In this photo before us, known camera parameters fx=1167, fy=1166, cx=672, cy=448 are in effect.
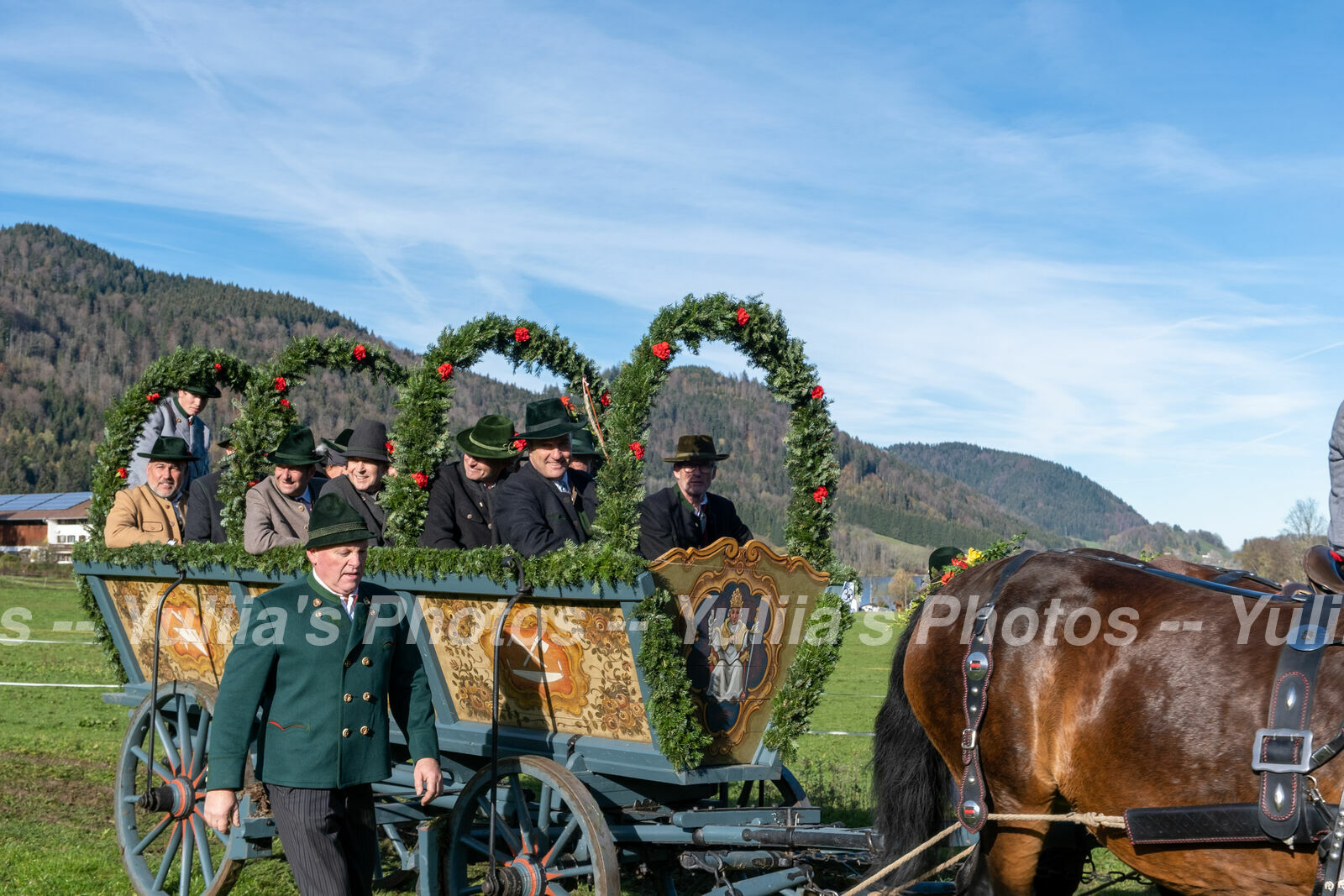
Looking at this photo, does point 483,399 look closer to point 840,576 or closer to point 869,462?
point 869,462

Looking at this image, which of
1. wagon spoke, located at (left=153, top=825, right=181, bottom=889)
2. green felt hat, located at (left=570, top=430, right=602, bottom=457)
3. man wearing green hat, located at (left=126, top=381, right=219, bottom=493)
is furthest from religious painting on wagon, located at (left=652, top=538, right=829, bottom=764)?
man wearing green hat, located at (left=126, top=381, right=219, bottom=493)

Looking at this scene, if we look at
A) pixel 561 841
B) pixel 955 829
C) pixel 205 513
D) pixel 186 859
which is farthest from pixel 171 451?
pixel 955 829

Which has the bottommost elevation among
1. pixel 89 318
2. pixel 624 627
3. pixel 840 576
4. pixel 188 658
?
pixel 188 658

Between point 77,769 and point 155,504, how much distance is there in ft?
12.8

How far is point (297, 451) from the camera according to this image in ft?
22.3

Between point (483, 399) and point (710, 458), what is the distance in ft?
239

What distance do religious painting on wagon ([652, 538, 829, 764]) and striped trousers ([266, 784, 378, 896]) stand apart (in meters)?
1.47

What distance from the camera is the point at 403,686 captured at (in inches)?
180

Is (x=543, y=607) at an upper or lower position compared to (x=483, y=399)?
lower

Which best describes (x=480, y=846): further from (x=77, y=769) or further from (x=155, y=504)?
(x=77, y=769)

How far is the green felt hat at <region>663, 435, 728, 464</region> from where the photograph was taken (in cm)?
559

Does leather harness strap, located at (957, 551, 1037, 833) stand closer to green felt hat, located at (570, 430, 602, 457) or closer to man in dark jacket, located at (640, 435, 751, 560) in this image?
man in dark jacket, located at (640, 435, 751, 560)

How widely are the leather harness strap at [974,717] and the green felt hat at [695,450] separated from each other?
1862mm

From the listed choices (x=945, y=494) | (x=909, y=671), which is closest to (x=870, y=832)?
(x=909, y=671)
